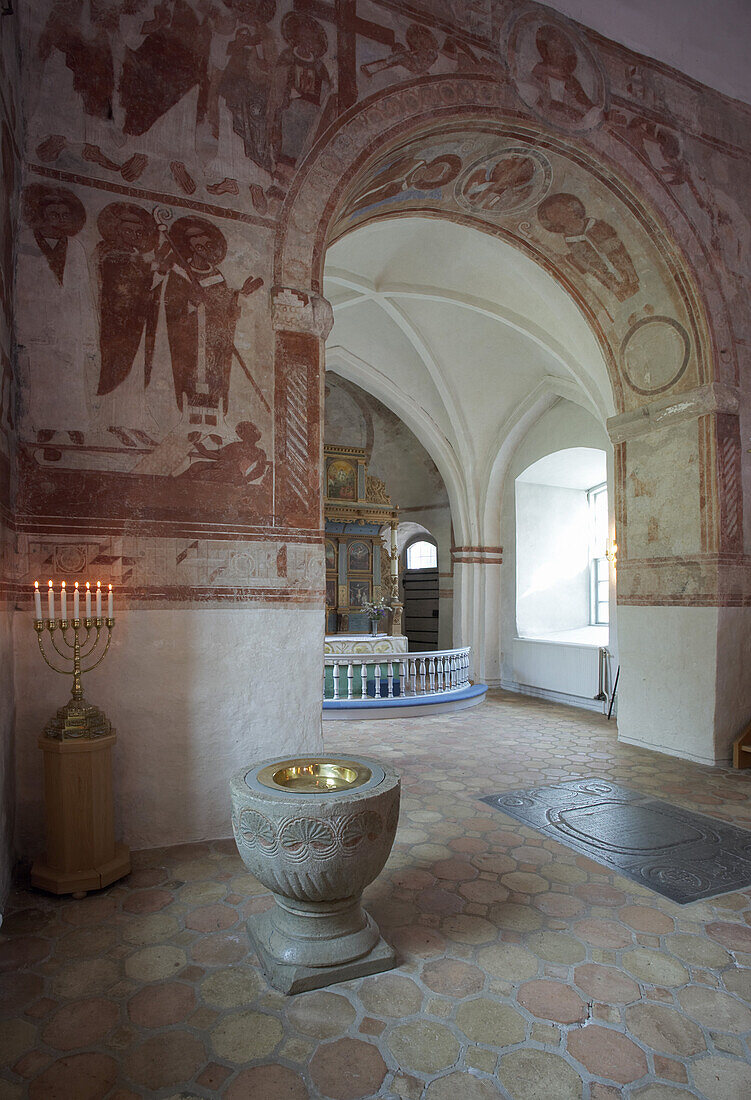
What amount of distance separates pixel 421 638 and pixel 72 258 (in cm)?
1561

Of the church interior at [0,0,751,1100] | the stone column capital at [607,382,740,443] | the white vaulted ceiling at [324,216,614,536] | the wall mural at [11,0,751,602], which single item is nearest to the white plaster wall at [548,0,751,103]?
the church interior at [0,0,751,1100]

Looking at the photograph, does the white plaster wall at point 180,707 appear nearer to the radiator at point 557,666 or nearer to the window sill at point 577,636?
the radiator at point 557,666

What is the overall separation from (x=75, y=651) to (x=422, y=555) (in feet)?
52.0

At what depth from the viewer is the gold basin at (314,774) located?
3348 mm

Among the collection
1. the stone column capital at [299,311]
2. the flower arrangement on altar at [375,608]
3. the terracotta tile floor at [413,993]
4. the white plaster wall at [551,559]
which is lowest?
the terracotta tile floor at [413,993]

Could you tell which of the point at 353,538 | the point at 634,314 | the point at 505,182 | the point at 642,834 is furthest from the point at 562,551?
the point at 642,834

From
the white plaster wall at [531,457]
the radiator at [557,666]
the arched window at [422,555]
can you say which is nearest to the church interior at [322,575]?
the radiator at [557,666]

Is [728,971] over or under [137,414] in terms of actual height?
under

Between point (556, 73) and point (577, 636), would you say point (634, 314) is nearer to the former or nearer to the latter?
point (556, 73)

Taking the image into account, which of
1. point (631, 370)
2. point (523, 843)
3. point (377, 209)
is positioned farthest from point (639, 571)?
point (377, 209)

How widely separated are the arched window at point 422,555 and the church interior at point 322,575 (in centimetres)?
950

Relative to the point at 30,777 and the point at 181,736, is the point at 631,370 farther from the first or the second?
the point at 30,777

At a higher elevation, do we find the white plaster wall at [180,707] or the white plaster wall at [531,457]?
the white plaster wall at [531,457]

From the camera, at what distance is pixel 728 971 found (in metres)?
3.11
